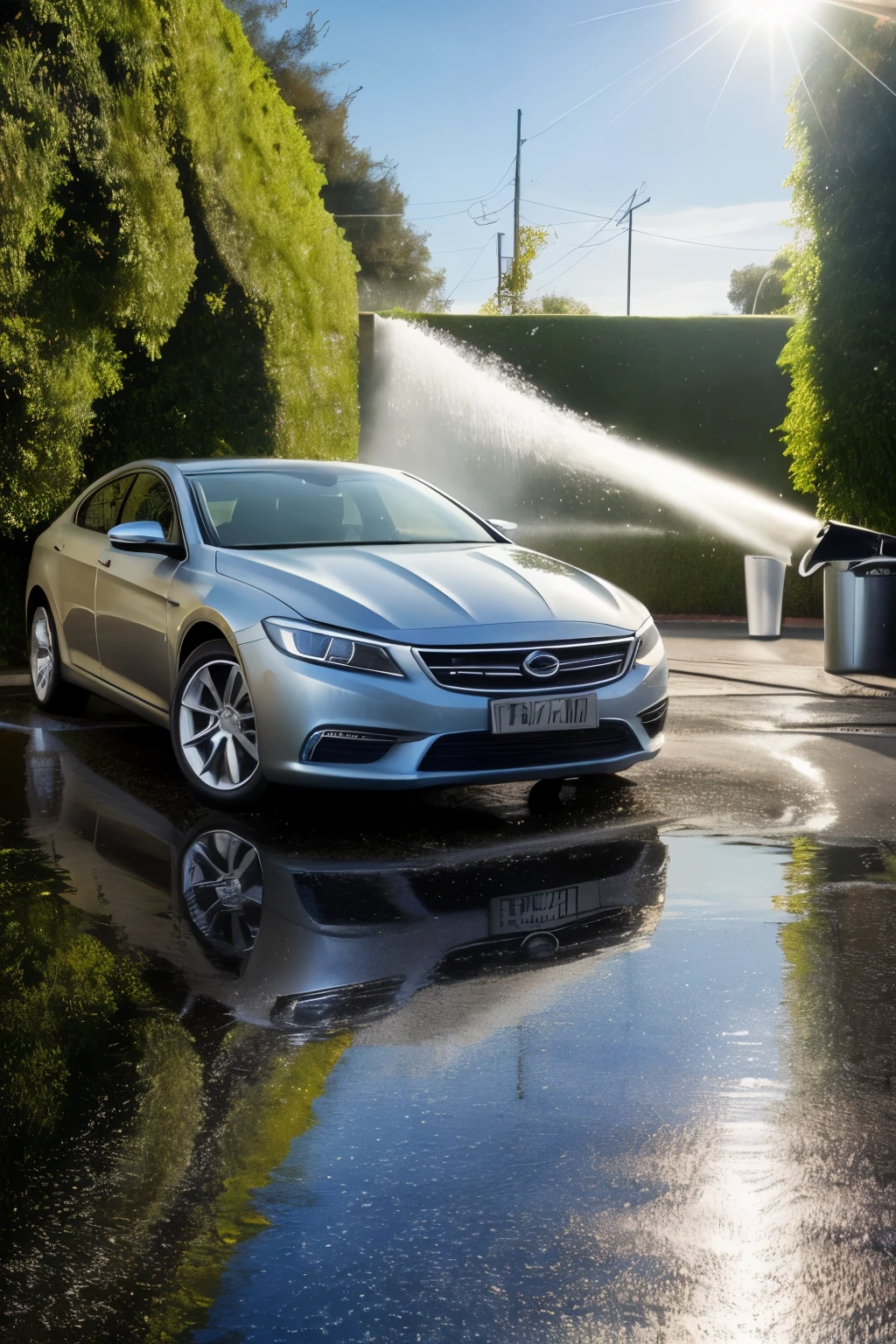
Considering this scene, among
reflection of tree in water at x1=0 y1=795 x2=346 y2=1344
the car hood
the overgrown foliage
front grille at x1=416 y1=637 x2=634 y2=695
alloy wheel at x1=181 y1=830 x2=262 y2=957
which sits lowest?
alloy wheel at x1=181 y1=830 x2=262 y2=957

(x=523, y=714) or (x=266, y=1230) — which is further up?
(x=523, y=714)

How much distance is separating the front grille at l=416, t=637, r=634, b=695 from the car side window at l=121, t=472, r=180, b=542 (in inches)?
76.8

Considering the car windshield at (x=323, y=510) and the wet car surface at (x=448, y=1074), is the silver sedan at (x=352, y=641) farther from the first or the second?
the wet car surface at (x=448, y=1074)

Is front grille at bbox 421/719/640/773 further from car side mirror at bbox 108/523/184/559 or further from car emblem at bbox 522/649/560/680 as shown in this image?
car side mirror at bbox 108/523/184/559

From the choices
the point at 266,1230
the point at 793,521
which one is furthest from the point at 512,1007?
Result: the point at 793,521

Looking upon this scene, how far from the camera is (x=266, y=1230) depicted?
2.54 meters

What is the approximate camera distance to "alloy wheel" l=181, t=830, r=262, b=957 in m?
4.38

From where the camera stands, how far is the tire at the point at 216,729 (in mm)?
5965

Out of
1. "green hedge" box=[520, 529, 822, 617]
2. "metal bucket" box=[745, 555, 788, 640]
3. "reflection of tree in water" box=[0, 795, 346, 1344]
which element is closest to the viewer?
"reflection of tree in water" box=[0, 795, 346, 1344]

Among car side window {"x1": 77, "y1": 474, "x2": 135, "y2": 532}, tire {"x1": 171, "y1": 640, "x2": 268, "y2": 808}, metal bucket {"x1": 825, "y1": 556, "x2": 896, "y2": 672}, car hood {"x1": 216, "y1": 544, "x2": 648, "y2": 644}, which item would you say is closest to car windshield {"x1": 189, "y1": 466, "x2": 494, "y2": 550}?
car hood {"x1": 216, "y1": 544, "x2": 648, "y2": 644}

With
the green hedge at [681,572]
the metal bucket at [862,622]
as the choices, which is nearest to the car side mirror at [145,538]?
the metal bucket at [862,622]

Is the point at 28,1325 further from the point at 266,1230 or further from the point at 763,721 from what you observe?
the point at 763,721

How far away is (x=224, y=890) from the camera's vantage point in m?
4.90

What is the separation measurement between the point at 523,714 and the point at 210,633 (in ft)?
4.87
